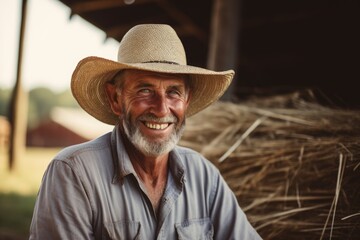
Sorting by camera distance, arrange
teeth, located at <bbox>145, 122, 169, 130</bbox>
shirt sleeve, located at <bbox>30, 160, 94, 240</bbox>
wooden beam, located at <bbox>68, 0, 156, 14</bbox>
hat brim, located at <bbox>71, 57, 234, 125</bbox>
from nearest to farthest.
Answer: shirt sleeve, located at <bbox>30, 160, 94, 240</bbox>
hat brim, located at <bbox>71, 57, 234, 125</bbox>
teeth, located at <bbox>145, 122, 169, 130</bbox>
wooden beam, located at <bbox>68, 0, 156, 14</bbox>

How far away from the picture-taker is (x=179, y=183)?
200 cm

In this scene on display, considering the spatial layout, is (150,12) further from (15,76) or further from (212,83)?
(212,83)

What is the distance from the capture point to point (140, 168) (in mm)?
2018

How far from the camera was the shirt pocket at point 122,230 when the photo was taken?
172 cm

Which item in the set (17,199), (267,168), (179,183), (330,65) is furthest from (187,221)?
(17,199)

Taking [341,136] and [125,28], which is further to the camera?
[125,28]

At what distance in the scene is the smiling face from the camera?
1.94 meters

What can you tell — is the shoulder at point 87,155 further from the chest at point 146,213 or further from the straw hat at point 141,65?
the straw hat at point 141,65

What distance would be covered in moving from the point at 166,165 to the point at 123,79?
0.50 m

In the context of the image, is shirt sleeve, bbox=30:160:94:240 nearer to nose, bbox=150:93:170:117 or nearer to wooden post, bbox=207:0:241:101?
nose, bbox=150:93:170:117

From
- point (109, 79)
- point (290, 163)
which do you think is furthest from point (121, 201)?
point (290, 163)

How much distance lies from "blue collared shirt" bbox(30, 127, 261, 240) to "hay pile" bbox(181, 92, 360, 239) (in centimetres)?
35

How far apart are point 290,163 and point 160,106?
92cm

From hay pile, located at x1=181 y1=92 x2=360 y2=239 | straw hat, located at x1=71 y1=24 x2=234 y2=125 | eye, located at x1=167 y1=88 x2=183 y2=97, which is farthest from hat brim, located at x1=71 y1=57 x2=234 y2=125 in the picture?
hay pile, located at x1=181 y1=92 x2=360 y2=239
